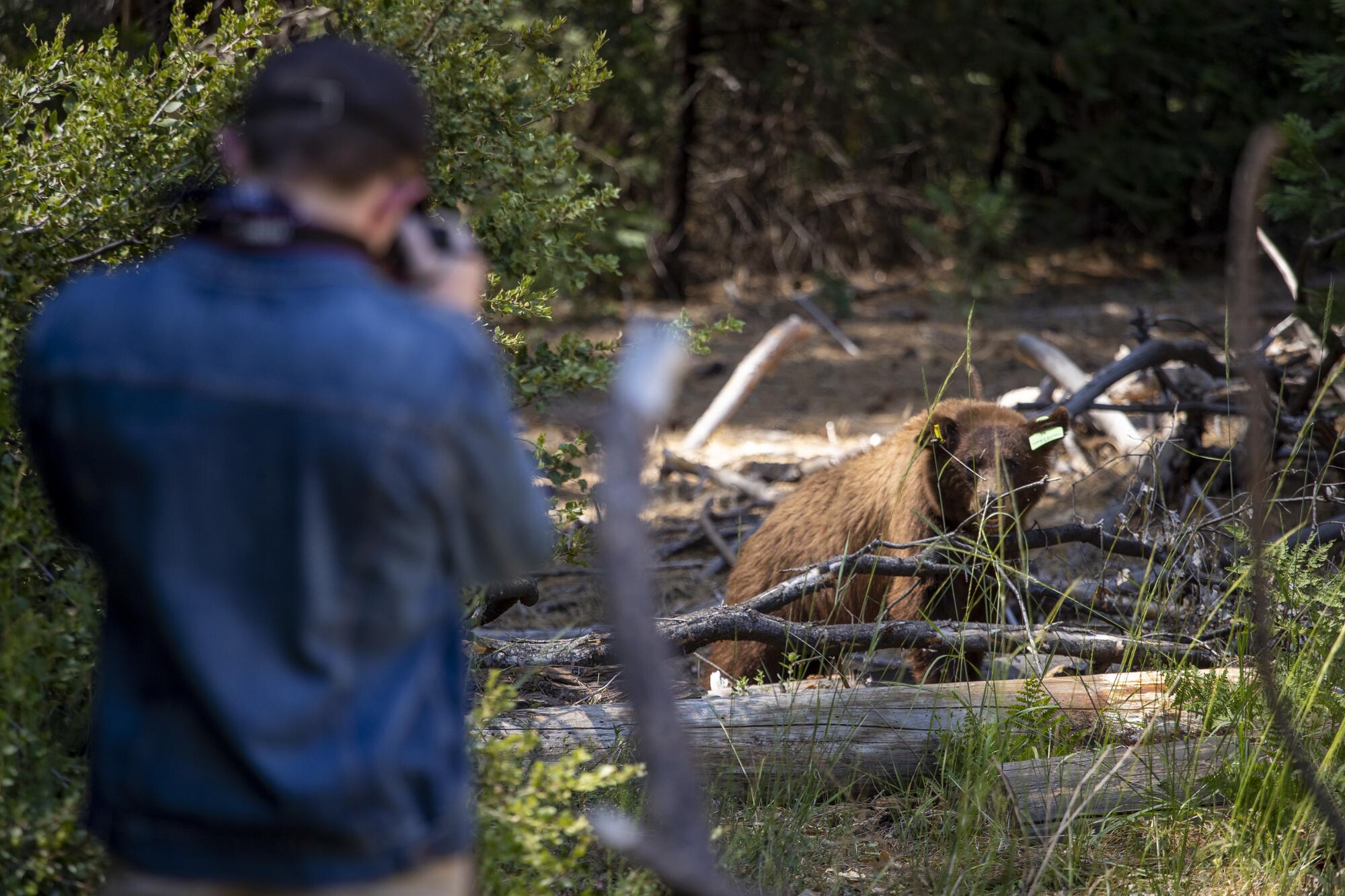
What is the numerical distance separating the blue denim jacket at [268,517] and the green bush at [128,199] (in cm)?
86

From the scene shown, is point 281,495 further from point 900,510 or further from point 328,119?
point 900,510

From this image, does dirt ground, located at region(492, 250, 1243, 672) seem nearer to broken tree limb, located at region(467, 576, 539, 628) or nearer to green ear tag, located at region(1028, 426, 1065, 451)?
broken tree limb, located at region(467, 576, 539, 628)

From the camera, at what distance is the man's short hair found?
1729mm

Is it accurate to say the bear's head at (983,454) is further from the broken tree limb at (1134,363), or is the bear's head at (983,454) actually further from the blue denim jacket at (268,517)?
the blue denim jacket at (268,517)

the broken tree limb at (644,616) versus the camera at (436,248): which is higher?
the camera at (436,248)

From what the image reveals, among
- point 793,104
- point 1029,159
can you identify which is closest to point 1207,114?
point 1029,159

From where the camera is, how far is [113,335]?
1682 millimetres

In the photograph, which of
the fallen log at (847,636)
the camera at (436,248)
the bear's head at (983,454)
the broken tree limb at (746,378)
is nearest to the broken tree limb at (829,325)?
the broken tree limb at (746,378)

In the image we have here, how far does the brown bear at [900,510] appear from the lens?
5.44 metres

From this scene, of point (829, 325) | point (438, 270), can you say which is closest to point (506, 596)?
point (438, 270)

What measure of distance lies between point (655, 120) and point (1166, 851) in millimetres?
12701

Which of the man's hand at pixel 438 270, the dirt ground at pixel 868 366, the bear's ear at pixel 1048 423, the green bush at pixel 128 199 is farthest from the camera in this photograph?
the dirt ground at pixel 868 366

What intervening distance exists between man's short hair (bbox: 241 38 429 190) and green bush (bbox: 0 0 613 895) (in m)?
1.34

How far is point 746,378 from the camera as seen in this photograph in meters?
9.66
